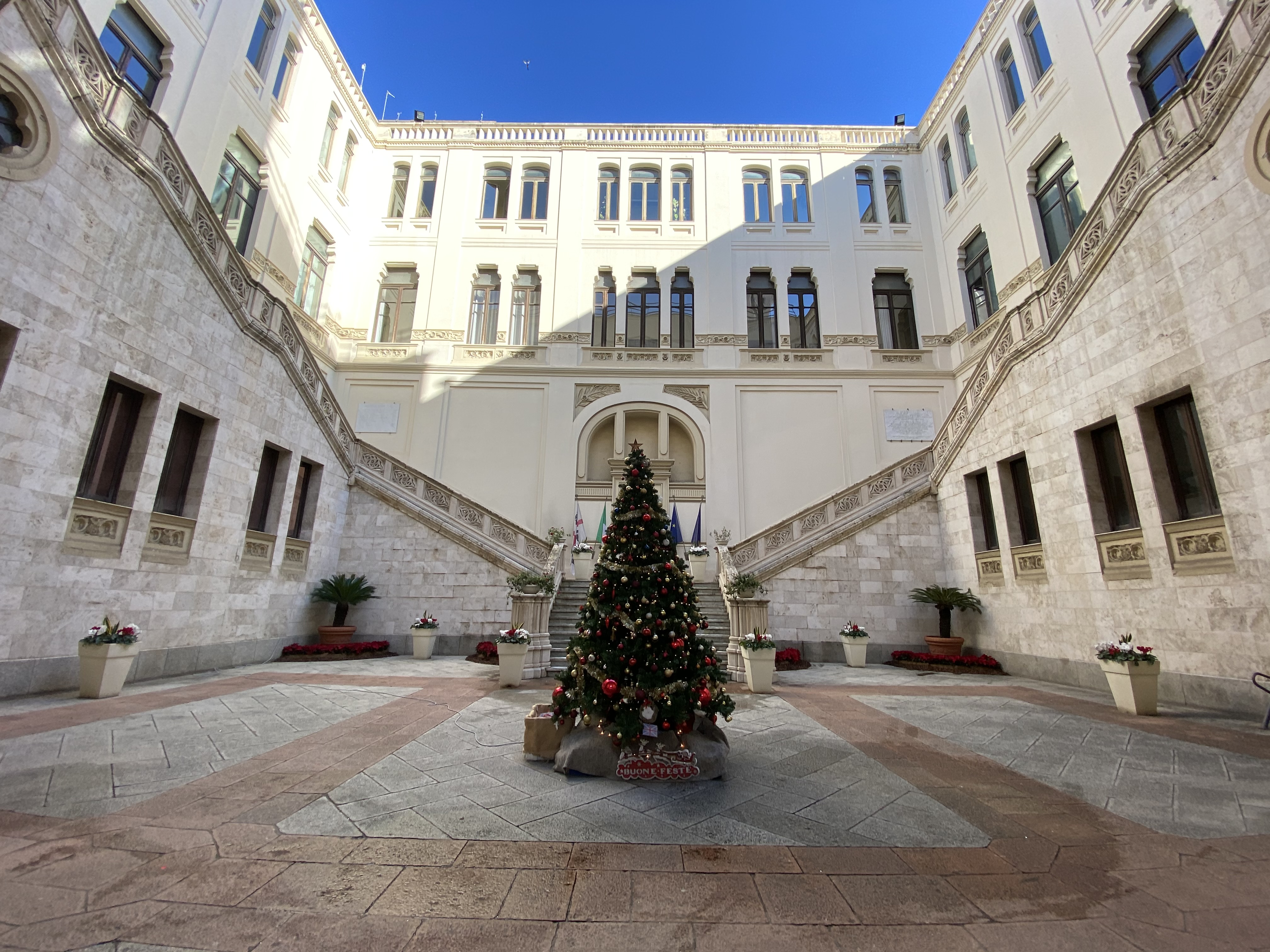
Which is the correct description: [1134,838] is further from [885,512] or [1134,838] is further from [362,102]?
[362,102]

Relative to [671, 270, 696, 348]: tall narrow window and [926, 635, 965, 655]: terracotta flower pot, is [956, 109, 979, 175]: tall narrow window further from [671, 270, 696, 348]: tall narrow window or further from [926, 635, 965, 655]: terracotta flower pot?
[926, 635, 965, 655]: terracotta flower pot

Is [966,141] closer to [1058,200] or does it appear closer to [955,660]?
[1058,200]

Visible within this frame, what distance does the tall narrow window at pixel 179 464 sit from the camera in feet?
31.9

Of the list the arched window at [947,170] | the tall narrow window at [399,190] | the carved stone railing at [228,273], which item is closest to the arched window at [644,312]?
the carved stone railing at [228,273]

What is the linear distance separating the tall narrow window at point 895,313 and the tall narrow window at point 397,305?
18990mm

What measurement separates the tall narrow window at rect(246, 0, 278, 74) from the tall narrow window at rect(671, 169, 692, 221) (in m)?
→ 14.9

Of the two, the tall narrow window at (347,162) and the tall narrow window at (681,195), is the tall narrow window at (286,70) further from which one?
the tall narrow window at (681,195)

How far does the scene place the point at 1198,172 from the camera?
7.91 m

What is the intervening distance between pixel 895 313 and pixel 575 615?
719 inches

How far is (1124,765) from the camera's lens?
498 centimetres

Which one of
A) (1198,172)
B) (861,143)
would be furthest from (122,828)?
(861,143)

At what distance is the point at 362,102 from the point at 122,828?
91.1 feet

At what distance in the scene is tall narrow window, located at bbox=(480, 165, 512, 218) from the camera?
23.5 meters

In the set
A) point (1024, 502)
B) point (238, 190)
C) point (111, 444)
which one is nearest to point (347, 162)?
point (238, 190)
